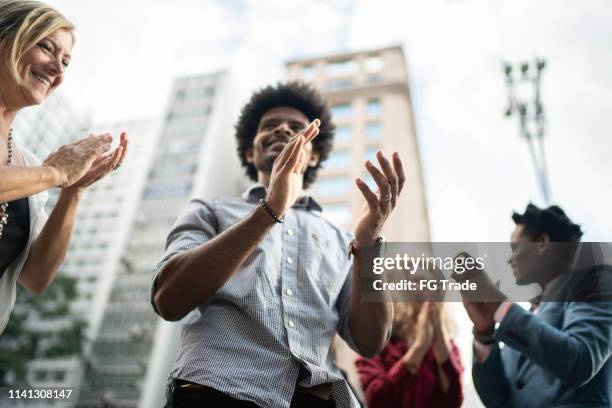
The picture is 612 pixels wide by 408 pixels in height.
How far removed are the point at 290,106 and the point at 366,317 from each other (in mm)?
1301

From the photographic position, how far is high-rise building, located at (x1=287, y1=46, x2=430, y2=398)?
24266 millimetres

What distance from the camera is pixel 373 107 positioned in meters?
28.3

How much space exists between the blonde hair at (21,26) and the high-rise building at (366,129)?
21.0 metres

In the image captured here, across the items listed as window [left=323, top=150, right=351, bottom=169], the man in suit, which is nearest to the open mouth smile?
the man in suit

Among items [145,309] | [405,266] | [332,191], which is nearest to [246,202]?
[405,266]

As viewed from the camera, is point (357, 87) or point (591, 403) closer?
point (591, 403)

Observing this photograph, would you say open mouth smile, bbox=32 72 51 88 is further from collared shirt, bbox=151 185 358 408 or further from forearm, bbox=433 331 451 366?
forearm, bbox=433 331 451 366

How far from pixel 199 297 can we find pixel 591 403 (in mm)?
1307

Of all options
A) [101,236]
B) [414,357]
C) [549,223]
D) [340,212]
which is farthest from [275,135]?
[101,236]

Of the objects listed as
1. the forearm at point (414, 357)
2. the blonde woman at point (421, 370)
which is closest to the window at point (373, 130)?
the blonde woman at point (421, 370)

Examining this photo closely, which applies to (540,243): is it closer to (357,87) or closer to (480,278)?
(480,278)

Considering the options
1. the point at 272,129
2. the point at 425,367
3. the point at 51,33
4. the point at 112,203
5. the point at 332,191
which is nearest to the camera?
the point at 51,33

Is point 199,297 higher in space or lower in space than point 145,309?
lower

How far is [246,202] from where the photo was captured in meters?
1.92
